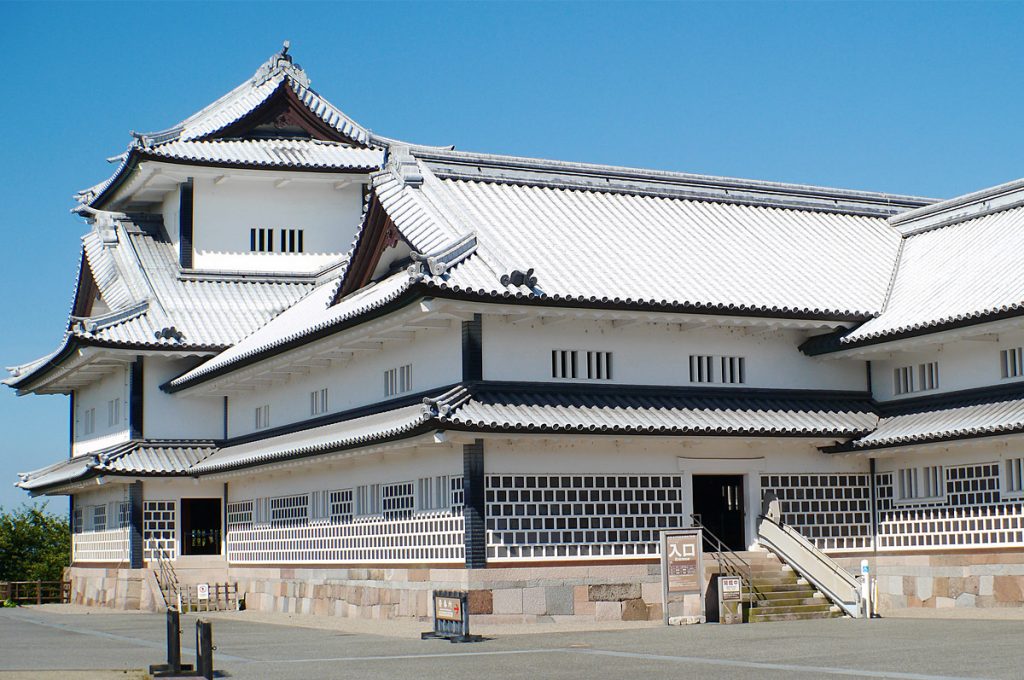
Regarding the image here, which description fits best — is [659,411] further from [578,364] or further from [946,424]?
[946,424]

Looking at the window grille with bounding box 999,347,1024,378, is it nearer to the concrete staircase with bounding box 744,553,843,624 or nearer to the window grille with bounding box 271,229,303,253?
the concrete staircase with bounding box 744,553,843,624

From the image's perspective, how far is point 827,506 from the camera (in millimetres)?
34375

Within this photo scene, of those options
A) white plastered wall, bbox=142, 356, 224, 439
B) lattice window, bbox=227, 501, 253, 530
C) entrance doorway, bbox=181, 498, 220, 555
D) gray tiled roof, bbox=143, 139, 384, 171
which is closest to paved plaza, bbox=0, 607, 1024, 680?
lattice window, bbox=227, 501, 253, 530

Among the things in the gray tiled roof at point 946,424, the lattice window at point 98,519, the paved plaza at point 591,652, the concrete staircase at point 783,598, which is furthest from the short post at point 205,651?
the lattice window at point 98,519

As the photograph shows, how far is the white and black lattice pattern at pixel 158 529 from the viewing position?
45438mm

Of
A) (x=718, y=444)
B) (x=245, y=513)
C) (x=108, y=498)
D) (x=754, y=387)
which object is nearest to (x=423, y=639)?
(x=718, y=444)

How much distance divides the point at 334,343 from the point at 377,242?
10.4 ft

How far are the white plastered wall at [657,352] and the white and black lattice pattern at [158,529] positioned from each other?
61.9ft

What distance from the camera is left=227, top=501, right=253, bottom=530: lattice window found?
4406 cm

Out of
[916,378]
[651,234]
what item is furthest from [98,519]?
[916,378]

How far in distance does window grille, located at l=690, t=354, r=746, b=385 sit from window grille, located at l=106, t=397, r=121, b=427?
22.8 metres

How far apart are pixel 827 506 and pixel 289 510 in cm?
1566

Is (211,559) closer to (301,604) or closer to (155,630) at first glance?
(301,604)

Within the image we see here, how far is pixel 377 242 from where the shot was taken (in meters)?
36.9
